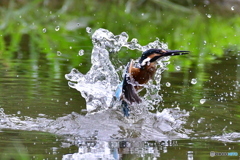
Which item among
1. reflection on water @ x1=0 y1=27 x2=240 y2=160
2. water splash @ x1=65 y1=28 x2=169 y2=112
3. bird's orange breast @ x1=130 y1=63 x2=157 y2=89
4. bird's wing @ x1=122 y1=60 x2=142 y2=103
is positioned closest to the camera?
reflection on water @ x1=0 y1=27 x2=240 y2=160

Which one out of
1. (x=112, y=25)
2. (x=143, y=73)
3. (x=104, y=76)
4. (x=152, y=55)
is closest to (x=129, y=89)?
(x=143, y=73)

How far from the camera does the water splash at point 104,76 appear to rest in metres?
5.91

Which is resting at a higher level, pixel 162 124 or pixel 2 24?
pixel 2 24

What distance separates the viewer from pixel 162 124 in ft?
17.5

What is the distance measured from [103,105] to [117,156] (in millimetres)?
1789

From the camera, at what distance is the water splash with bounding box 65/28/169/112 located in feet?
19.4

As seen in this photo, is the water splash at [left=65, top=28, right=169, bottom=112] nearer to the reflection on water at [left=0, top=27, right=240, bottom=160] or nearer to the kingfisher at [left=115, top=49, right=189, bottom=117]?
the reflection on water at [left=0, top=27, right=240, bottom=160]

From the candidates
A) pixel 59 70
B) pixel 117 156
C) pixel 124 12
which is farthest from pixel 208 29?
pixel 117 156

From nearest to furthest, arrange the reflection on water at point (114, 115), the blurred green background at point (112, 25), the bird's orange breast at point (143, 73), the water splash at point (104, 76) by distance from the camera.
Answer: the reflection on water at point (114, 115)
the bird's orange breast at point (143, 73)
the water splash at point (104, 76)
the blurred green background at point (112, 25)

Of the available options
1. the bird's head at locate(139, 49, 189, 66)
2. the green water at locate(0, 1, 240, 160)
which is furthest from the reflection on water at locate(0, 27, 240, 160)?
the bird's head at locate(139, 49, 189, 66)

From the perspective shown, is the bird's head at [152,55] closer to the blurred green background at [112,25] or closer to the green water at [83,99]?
the green water at [83,99]

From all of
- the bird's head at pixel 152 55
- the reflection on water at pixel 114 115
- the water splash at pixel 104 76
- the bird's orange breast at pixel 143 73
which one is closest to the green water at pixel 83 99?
the reflection on water at pixel 114 115

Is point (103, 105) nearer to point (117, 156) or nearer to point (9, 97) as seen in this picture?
point (9, 97)

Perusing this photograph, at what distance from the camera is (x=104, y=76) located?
244 inches
